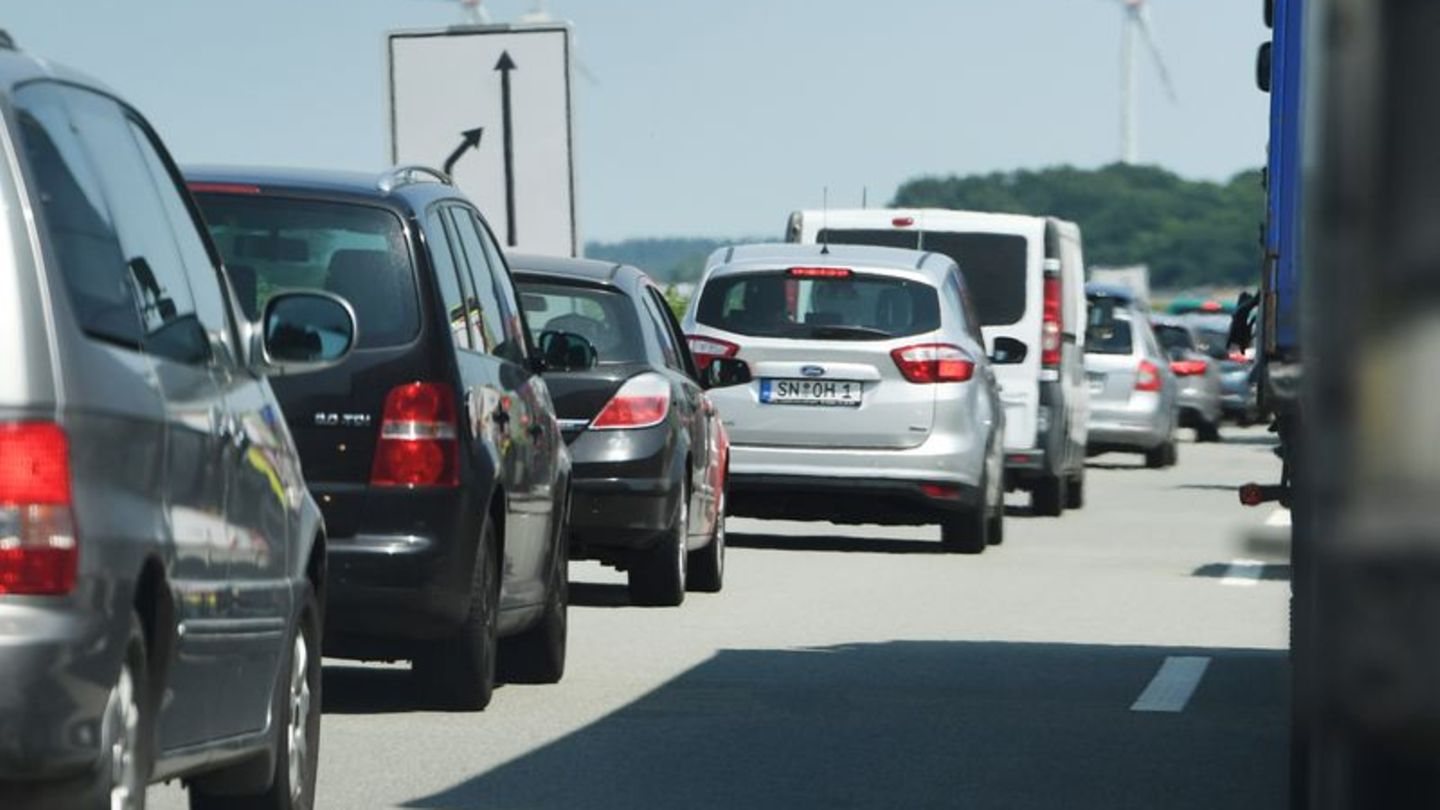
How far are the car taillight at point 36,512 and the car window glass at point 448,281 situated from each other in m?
5.25

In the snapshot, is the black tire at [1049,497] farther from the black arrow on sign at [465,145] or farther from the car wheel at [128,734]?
the car wheel at [128,734]

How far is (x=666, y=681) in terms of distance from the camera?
1216 centimetres

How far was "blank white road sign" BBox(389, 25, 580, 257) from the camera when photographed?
21984mm

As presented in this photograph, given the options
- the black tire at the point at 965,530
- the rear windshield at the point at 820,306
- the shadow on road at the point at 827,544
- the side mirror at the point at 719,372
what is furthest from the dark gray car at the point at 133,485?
the shadow on road at the point at 827,544

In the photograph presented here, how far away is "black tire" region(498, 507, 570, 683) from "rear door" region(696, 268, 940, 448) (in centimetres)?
830

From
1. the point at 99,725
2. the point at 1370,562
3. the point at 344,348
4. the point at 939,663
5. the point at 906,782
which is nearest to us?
the point at 1370,562

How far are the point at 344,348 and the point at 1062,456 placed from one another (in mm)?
19593

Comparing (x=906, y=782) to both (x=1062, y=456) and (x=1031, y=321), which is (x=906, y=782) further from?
(x=1062, y=456)

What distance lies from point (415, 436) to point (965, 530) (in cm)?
1108

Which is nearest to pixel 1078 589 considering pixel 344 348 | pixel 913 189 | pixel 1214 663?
pixel 1214 663

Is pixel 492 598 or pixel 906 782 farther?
pixel 492 598

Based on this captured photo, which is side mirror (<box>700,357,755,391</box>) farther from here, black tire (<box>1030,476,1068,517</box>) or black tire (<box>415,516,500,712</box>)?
black tire (<box>1030,476,1068,517</box>)

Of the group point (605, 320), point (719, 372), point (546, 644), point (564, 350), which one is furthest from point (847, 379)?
point (546, 644)

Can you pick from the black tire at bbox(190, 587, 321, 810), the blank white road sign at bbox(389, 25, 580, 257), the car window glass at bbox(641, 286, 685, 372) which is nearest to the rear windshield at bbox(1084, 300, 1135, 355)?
the blank white road sign at bbox(389, 25, 580, 257)
